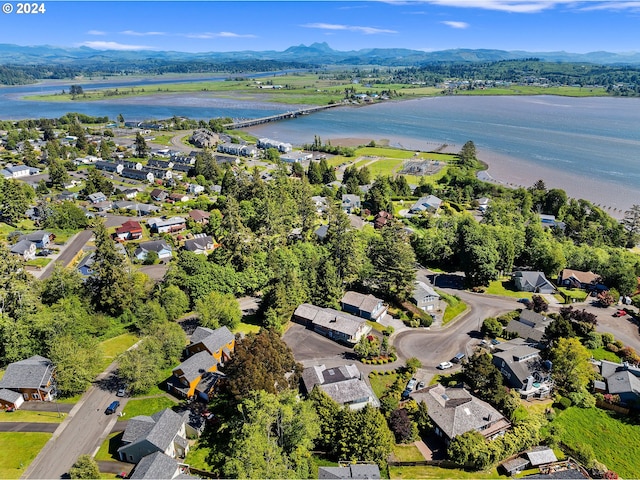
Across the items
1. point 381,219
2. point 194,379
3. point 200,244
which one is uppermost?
point 381,219

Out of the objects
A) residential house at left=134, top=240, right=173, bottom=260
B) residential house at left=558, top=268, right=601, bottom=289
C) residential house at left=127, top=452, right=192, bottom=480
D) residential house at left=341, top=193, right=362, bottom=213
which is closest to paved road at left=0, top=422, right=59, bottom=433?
residential house at left=127, top=452, right=192, bottom=480

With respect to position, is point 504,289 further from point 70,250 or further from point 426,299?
point 70,250


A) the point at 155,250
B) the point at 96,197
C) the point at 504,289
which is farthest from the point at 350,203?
the point at 96,197

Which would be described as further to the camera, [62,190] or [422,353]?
[62,190]

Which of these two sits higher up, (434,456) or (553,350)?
(553,350)

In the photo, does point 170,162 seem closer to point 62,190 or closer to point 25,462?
point 62,190

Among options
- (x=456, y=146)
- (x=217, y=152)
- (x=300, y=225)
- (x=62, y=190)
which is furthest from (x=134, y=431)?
(x=456, y=146)
